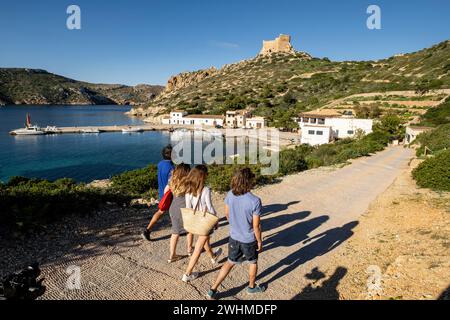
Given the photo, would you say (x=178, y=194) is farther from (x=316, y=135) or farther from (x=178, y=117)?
(x=178, y=117)

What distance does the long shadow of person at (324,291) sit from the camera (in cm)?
487

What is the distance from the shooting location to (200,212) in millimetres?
4648

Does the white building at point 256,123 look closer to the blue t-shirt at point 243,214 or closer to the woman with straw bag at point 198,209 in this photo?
the woman with straw bag at point 198,209

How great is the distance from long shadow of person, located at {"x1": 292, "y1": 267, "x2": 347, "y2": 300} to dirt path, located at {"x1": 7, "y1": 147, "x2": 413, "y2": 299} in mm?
97

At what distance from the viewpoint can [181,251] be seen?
619cm

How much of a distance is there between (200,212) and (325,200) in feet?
23.6

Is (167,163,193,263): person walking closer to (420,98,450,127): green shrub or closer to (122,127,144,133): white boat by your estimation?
(420,98,450,127): green shrub

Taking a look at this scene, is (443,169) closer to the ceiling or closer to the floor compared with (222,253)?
closer to the ceiling

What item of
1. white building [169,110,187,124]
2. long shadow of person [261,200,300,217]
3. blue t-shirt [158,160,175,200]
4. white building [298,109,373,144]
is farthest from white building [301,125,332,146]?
white building [169,110,187,124]

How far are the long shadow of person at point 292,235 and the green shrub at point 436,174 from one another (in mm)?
5726

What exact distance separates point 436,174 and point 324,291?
9.16 m

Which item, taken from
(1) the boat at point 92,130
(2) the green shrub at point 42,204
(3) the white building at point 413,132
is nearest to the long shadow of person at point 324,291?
(2) the green shrub at point 42,204

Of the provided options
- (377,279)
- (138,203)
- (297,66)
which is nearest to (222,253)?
(377,279)
